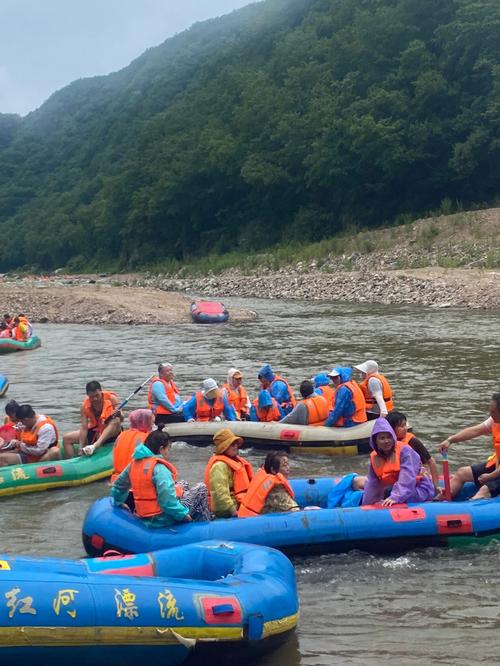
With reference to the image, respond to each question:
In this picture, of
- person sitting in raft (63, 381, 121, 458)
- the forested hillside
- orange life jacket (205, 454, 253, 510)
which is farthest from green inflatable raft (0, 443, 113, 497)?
the forested hillside

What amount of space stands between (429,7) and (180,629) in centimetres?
5018

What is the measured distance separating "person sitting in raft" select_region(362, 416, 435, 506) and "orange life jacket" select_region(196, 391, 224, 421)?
4273 millimetres

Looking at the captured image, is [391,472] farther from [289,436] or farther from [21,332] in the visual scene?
[21,332]

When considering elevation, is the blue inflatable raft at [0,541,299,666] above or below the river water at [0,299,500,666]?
above

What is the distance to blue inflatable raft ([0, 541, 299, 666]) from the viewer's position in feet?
15.6

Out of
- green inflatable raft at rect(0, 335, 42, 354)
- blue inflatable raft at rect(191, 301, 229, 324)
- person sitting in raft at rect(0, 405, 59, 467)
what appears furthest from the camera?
blue inflatable raft at rect(191, 301, 229, 324)

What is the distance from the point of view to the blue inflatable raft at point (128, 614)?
4758 mm

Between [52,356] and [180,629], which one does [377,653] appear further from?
[52,356]

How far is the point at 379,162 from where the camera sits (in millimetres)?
45875

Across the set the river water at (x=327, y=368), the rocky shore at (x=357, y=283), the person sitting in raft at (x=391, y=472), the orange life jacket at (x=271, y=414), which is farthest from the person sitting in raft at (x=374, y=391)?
the rocky shore at (x=357, y=283)

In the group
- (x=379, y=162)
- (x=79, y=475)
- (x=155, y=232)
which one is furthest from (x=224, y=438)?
(x=155, y=232)

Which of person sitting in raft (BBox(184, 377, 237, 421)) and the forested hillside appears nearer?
person sitting in raft (BBox(184, 377, 237, 421))

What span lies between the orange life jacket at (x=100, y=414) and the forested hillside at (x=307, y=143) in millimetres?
35915

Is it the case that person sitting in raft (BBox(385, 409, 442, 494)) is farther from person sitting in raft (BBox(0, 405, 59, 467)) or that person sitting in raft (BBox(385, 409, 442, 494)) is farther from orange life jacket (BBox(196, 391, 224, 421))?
orange life jacket (BBox(196, 391, 224, 421))
